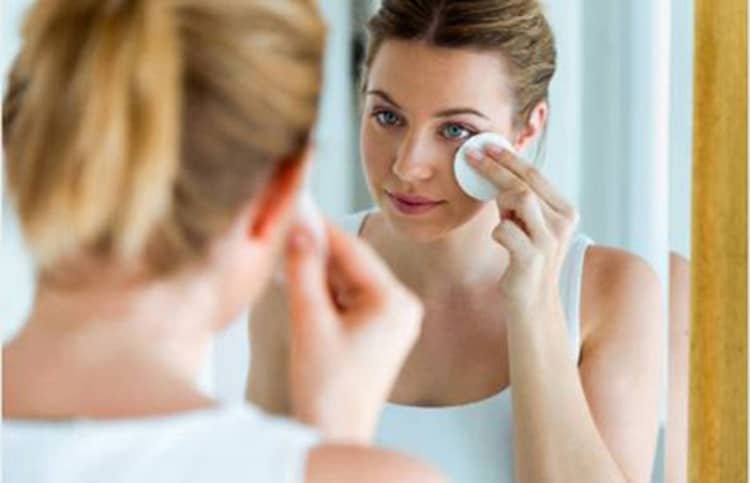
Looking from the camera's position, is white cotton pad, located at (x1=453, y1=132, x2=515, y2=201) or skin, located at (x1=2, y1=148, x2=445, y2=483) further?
white cotton pad, located at (x1=453, y1=132, x2=515, y2=201)

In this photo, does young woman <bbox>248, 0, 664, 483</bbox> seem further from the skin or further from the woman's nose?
the skin

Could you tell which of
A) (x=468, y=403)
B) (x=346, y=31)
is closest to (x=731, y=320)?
(x=468, y=403)

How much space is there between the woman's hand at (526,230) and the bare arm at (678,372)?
0.45 feet

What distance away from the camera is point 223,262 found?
60cm

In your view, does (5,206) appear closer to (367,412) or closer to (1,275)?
(1,275)

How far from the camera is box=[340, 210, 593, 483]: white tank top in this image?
0.86 meters

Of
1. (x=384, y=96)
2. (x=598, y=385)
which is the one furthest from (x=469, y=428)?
(x=384, y=96)

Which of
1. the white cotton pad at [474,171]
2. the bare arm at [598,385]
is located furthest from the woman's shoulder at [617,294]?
the white cotton pad at [474,171]

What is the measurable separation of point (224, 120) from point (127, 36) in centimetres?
5

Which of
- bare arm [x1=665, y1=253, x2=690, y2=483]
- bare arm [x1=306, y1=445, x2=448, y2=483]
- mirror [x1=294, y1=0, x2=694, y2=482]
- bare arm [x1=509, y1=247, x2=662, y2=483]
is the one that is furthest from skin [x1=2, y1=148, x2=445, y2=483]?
bare arm [x1=665, y1=253, x2=690, y2=483]

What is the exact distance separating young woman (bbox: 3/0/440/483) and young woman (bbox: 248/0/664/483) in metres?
0.24

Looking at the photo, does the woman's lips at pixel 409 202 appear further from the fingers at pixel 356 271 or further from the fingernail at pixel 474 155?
the fingers at pixel 356 271

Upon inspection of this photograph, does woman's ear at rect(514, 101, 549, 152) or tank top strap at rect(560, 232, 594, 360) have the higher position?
woman's ear at rect(514, 101, 549, 152)

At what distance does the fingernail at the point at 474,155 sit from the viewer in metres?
0.87
